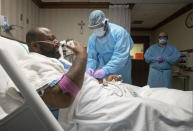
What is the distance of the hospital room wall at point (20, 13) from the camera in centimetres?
254

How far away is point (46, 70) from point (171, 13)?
4144 millimetres

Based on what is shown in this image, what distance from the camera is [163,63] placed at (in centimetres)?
305

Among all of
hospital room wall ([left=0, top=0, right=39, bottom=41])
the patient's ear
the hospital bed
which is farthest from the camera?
hospital room wall ([left=0, top=0, right=39, bottom=41])

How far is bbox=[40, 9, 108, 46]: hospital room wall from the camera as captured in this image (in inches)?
153

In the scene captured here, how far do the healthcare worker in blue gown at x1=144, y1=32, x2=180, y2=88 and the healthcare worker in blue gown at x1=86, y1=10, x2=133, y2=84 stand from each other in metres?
1.12

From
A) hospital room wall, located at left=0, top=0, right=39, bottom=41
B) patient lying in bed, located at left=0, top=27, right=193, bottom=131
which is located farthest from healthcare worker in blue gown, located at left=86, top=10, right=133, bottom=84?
hospital room wall, located at left=0, top=0, right=39, bottom=41

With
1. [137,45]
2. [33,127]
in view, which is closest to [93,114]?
[33,127]

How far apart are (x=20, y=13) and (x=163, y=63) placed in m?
2.60

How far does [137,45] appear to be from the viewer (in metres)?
6.32

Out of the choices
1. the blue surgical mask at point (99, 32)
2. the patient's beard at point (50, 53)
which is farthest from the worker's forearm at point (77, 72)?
the blue surgical mask at point (99, 32)

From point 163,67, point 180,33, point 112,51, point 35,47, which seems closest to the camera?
point 35,47

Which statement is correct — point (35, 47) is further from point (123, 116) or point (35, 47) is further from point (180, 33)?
point (180, 33)

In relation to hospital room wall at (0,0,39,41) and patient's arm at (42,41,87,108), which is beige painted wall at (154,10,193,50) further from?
patient's arm at (42,41,87,108)

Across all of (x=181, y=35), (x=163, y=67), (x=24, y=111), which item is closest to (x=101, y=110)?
(x=24, y=111)
